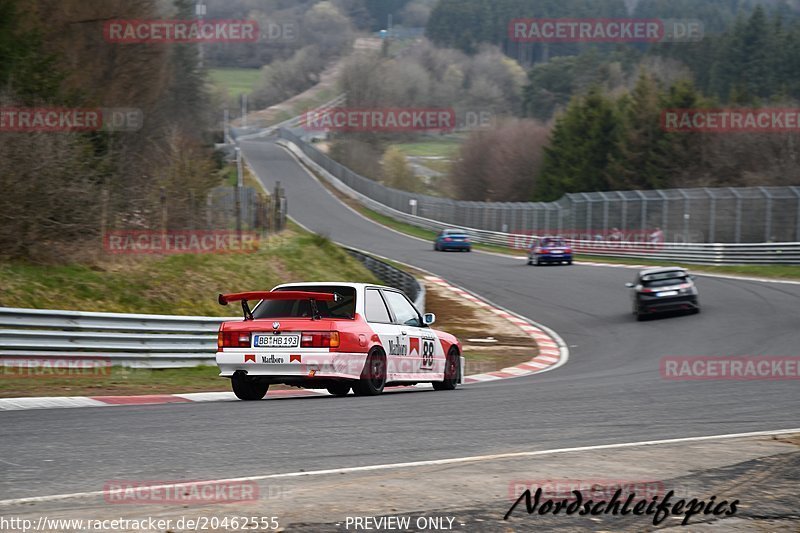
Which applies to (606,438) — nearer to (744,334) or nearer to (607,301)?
(744,334)

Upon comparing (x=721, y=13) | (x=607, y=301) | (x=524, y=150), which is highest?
(x=721, y=13)

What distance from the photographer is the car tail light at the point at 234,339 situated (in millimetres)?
11734

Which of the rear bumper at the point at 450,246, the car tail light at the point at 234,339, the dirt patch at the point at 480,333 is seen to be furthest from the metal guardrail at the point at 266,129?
the car tail light at the point at 234,339

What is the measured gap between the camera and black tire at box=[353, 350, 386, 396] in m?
12.0

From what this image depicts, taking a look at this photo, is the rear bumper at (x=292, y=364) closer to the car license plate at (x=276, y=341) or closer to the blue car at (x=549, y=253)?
the car license plate at (x=276, y=341)

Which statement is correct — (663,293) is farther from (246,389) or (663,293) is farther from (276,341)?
(276,341)

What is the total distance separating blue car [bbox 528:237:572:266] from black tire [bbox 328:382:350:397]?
109 ft

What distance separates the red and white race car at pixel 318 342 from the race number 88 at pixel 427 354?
0.38m

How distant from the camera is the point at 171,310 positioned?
20.1 meters

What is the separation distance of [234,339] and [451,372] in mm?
3770

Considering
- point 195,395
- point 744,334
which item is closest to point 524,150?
point 744,334

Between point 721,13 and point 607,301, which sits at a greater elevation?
point 721,13

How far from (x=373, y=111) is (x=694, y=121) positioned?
5236 centimetres

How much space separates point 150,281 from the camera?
66.9 feet
